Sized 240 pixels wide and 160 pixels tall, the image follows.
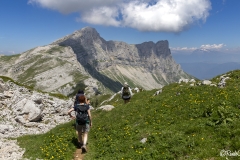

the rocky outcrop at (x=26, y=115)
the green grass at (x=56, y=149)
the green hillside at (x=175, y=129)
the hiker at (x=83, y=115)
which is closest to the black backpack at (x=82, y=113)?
the hiker at (x=83, y=115)

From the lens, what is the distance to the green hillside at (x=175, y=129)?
487 inches

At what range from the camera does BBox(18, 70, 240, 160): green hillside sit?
12.4m

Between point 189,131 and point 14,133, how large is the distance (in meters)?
22.8

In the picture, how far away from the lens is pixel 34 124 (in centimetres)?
3178

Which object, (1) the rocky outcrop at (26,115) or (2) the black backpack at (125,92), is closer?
(1) the rocky outcrop at (26,115)

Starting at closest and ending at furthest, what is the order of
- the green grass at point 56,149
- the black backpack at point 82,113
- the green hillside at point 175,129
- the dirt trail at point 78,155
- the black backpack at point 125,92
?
1. the green hillside at point 175,129
2. the green grass at point 56,149
3. the dirt trail at point 78,155
4. the black backpack at point 82,113
5. the black backpack at point 125,92

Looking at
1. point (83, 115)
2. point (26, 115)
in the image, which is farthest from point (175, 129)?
point (26, 115)

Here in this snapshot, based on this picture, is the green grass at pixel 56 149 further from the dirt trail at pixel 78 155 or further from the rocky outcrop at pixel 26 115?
the rocky outcrop at pixel 26 115

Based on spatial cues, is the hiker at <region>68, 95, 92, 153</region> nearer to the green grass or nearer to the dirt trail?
the dirt trail

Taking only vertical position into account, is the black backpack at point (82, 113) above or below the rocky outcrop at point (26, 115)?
above

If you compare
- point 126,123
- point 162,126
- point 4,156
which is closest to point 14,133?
point 4,156

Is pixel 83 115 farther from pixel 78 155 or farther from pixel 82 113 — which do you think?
pixel 78 155

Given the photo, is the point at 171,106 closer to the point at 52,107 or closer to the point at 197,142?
the point at 197,142

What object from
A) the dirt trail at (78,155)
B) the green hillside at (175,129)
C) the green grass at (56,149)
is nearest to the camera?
the green hillside at (175,129)
